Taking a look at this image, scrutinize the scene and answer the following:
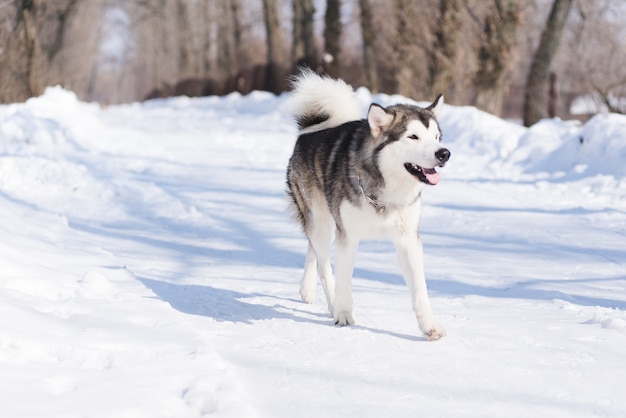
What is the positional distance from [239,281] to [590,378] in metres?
2.77

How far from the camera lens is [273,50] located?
2906 centimetres

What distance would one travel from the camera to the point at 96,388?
3199 mm

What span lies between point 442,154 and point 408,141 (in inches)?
9.2

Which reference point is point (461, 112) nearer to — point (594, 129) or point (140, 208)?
point (594, 129)

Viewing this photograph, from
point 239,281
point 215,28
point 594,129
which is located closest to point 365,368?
point 239,281

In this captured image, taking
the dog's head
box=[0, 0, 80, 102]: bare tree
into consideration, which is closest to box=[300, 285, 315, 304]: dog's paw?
the dog's head

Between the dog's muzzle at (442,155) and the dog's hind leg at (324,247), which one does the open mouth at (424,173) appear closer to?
the dog's muzzle at (442,155)

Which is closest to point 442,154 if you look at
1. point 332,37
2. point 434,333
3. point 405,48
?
point 434,333

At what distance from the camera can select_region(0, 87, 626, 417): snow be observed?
329cm

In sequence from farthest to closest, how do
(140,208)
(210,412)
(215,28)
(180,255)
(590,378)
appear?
(215,28), (140,208), (180,255), (590,378), (210,412)

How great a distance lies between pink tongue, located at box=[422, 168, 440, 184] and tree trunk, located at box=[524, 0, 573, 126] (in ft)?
44.2

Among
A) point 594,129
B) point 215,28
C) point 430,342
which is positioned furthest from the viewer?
point 215,28

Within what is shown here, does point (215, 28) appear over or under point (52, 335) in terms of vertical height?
over

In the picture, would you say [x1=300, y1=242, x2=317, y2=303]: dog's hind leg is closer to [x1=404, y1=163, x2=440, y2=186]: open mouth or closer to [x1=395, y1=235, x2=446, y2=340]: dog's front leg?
[x1=395, y1=235, x2=446, y2=340]: dog's front leg
